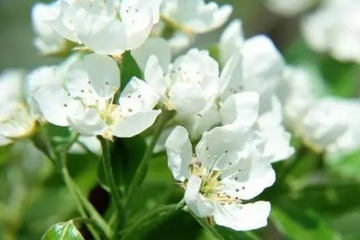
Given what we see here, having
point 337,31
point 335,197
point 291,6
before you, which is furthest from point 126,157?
point 291,6

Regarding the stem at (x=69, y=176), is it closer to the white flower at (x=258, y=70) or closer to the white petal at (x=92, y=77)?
the white petal at (x=92, y=77)

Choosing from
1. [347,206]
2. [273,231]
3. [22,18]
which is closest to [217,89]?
[347,206]

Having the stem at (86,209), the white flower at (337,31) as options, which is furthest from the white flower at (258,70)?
the white flower at (337,31)

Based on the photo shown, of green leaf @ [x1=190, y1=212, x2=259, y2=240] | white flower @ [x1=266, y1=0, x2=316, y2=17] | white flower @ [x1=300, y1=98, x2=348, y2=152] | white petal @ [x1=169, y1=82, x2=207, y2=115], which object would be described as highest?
white petal @ [x1=169, y1=82, x2=207, y2=115]

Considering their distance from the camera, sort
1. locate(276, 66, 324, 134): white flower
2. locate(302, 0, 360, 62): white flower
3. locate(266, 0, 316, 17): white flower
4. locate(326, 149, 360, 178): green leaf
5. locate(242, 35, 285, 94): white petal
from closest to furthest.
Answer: locate(242, 35, 285, 94): white petal
locate(276, 66, 324, 134): white flower
locate(326, 149, 360, 178): green leaf
locate(302, 0, 360, 62): white flower
locate(266, 0, 316, 17): white flower

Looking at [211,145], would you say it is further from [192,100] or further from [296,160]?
[296,160]

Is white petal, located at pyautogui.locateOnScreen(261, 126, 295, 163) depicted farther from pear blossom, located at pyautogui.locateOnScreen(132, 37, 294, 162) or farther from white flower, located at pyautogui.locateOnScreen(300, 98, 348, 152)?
white flower, located at pyautogui.locateOnScreen(300, 98, 348, 152)

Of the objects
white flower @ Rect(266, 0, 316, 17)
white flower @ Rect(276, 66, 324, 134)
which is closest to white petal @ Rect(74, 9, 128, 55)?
white flower @ Rect(276, 66, 324, 134)

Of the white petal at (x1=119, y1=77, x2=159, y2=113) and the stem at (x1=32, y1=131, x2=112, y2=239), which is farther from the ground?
the white petal at (x1=119, y1=77, x2=159, y2=113)

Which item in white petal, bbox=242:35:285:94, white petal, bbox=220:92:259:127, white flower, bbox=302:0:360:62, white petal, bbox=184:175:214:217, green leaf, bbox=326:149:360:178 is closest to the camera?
white petal, bbox=184:175:214:217
